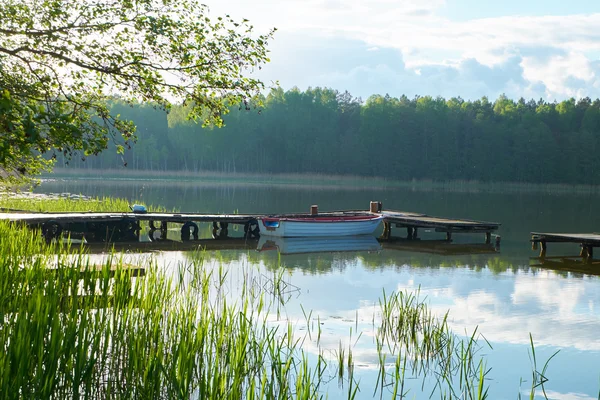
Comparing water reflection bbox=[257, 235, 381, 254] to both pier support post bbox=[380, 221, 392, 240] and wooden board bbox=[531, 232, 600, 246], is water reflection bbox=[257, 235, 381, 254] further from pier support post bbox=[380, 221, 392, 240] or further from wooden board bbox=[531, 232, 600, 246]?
wooden board bbox=[531, 232, 600, 246]

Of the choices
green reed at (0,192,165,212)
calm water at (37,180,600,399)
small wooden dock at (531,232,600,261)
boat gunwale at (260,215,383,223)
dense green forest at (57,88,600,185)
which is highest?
dense green forest at (57,88,600,185)

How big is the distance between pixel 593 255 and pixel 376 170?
71.9 meters

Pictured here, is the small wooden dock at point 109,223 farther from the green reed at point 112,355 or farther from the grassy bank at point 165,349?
the green reed at point 112,355

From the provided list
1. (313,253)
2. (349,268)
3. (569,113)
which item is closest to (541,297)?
(349,268)

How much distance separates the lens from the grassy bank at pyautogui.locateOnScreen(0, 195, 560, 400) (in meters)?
5.46

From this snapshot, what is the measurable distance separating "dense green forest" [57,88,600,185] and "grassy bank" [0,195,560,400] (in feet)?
262

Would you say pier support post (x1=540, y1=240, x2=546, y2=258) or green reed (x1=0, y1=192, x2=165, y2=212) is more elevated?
green reed (x1=0, y1=192, x2=165, y2=212)

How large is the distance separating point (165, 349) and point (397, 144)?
90.7 m

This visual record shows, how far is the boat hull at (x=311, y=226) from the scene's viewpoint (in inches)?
1030

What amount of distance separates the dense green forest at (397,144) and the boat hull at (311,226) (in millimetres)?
62349

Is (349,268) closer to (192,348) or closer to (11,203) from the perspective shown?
(192,348)

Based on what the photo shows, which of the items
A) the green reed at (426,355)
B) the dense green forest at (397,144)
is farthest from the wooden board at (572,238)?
the dense green forest at (397,144)

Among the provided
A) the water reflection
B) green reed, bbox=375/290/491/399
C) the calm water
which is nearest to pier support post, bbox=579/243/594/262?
the calm water

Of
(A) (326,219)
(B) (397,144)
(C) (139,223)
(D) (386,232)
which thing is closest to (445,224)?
(D) (386,232)
